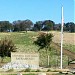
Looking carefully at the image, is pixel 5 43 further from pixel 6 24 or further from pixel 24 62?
pixel 6 24

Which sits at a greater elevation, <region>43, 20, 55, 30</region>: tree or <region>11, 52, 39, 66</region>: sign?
<region>43, 20, 55, 30</region>: tree

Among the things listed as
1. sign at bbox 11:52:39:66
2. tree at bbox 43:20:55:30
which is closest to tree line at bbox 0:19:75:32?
tree at bbox 43:20:55:30

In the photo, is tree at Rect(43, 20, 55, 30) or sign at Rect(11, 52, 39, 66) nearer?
sign at Rect(11, 52, 39, 66)

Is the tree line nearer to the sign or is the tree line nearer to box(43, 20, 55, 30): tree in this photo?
box(43, 20, 55, 30): tree

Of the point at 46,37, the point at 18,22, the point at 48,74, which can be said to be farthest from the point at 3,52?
the point at 18,22

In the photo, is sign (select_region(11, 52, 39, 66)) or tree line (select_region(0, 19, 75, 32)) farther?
tree line (select_region(0, 19, 75, 32))

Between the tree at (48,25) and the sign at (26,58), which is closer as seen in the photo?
the sign at (26,58)

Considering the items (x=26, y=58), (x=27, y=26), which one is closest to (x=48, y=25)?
(x=27, y=26)

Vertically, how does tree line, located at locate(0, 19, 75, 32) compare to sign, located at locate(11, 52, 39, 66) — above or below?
above

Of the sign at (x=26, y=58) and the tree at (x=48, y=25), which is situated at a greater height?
the tree at (x=48, y=25)

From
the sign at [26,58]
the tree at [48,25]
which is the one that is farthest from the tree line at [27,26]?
the sign at [26,58]

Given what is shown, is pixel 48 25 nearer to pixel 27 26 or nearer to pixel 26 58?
pixel 27 26

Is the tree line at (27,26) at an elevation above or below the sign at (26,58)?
above

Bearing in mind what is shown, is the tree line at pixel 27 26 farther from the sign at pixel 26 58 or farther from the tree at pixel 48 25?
the sign at pixel 26 58
